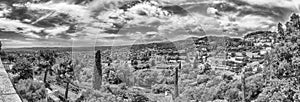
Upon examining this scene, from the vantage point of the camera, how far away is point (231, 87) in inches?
662

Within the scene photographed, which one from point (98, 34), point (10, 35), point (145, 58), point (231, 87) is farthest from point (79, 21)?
point (231, 87)

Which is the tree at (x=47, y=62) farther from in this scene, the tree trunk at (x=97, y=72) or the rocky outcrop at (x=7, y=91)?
the rocky outcrop at (x=7, y=91)

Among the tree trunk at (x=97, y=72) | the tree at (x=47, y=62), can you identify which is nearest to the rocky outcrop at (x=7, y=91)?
the tree trunk at (x=97, y=72)

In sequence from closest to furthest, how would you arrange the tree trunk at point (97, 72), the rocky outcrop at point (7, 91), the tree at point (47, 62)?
the rocky outcrop at point (7, 91) < the tree trunk at point (97, 72) < the tree at point (47, 62)

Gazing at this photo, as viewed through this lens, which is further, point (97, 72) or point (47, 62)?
point (47, 62)

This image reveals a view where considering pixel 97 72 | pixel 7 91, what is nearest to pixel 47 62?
pixel 97 72

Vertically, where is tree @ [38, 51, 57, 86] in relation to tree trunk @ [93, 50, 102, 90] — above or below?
below

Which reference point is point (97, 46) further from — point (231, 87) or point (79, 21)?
point (231, 87)

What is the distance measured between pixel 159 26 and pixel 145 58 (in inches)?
29.0

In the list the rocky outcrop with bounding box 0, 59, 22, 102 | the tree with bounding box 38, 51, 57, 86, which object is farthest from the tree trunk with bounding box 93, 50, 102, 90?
the tree with bounding box 38, 51, 57, 86

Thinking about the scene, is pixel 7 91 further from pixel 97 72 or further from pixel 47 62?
pixel 47 62

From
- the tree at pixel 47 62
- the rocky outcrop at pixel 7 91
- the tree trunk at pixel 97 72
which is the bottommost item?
the tree at pixel 47 62

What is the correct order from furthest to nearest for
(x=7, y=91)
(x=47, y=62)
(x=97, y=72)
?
1. (x=47, y=62)
2. (x=97, y=72)
3. (x=7, y=91)

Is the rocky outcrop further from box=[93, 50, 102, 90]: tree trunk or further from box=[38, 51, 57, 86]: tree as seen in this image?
box=[38, 51, 57, 86]: tree
